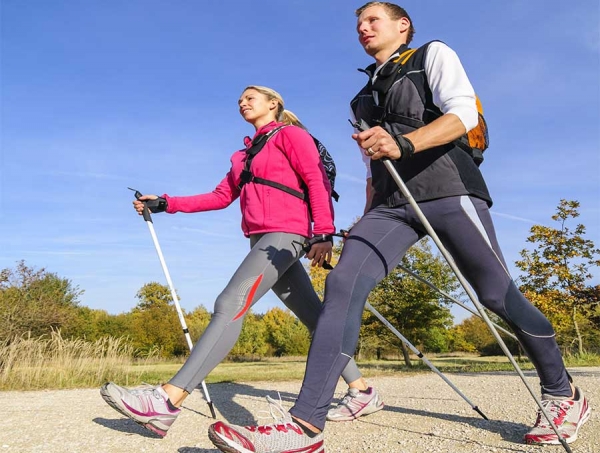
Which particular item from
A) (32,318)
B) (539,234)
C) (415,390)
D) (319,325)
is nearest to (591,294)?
(539,234)

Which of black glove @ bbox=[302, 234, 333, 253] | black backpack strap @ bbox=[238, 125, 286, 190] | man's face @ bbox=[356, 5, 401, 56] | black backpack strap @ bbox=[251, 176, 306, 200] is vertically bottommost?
black glove @ bbox=[302, 234, 333, 253]

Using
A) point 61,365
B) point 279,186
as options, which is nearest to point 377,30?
point 279,186

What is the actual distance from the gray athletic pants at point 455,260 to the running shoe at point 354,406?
5.03 ft

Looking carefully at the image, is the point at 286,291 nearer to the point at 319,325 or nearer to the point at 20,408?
the point at 319,325

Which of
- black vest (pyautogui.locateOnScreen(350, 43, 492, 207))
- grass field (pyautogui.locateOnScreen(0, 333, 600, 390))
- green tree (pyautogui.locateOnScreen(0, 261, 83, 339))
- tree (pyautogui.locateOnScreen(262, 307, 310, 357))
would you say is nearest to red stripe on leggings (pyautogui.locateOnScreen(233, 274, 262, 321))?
black vest (pyautogui.locateOnScreen(350, 43, 492, 207))

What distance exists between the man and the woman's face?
1.35 metres

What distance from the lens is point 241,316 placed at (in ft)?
12.1

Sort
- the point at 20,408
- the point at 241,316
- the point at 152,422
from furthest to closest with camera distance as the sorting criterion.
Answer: the point at 20,408, the point at 241,316, the point at 152,422

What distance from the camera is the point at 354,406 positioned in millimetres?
4223

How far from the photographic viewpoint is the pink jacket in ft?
12.7

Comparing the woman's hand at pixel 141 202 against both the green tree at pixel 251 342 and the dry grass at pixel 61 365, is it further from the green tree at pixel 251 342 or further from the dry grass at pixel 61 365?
the green tree at pixel 251 342

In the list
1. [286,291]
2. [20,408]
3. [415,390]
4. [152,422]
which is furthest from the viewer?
[415,390]

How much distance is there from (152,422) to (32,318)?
652 inches

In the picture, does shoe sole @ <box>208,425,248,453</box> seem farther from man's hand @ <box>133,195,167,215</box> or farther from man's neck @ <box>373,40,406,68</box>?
man's hand @ <box>133,195,167,215</box>
